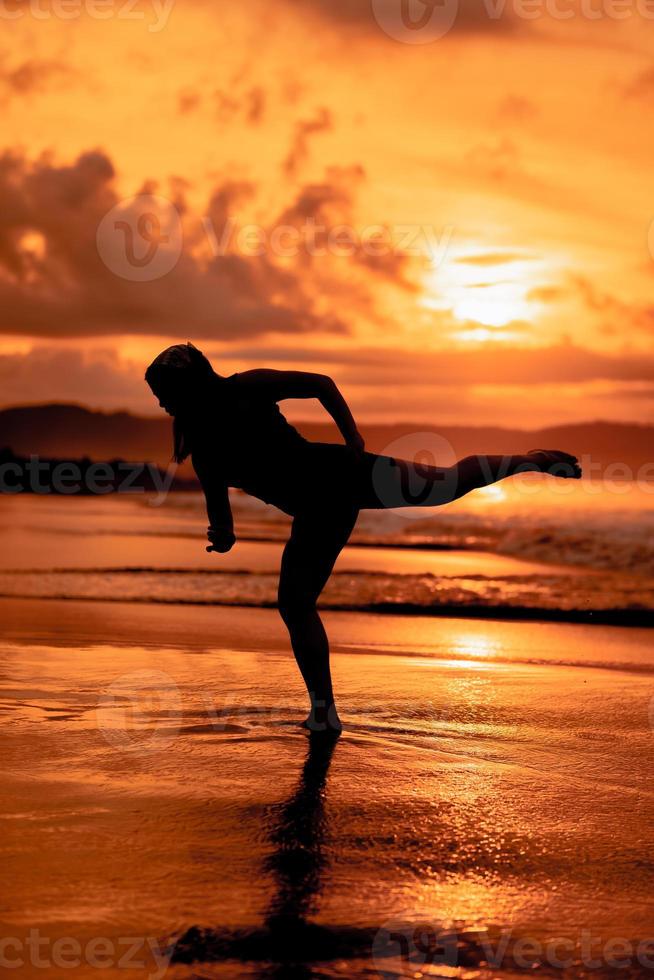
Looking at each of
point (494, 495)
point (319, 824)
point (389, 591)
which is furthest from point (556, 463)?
point (494, 495)

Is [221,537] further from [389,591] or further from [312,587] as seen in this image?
[389,591]

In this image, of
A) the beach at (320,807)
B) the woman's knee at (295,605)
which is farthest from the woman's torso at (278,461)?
the beach at (320,807)

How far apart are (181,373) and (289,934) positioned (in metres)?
2.89

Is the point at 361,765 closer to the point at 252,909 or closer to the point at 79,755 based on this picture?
the point at 79,755

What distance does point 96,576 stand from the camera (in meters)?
14.8

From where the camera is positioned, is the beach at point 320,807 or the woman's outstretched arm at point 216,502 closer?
the beach at point 320,807

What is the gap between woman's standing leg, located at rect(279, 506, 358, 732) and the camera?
5.39 m

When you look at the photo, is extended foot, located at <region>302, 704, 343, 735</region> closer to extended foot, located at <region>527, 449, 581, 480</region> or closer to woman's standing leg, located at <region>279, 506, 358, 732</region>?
woman's standing leg, located at <region>279, 506, 358, 732</region>

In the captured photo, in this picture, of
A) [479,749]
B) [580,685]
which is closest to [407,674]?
[580,685]

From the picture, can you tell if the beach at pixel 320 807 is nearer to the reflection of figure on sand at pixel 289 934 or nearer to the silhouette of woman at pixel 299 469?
the reflection of figure on sand at pixel 289 934

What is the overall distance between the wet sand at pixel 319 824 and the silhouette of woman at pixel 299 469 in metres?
0.68

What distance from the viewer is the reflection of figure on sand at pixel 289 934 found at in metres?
2.72

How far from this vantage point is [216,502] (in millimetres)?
5398

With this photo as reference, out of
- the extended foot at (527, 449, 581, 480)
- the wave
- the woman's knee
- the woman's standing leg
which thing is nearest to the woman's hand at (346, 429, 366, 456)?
the woman's standing leg
